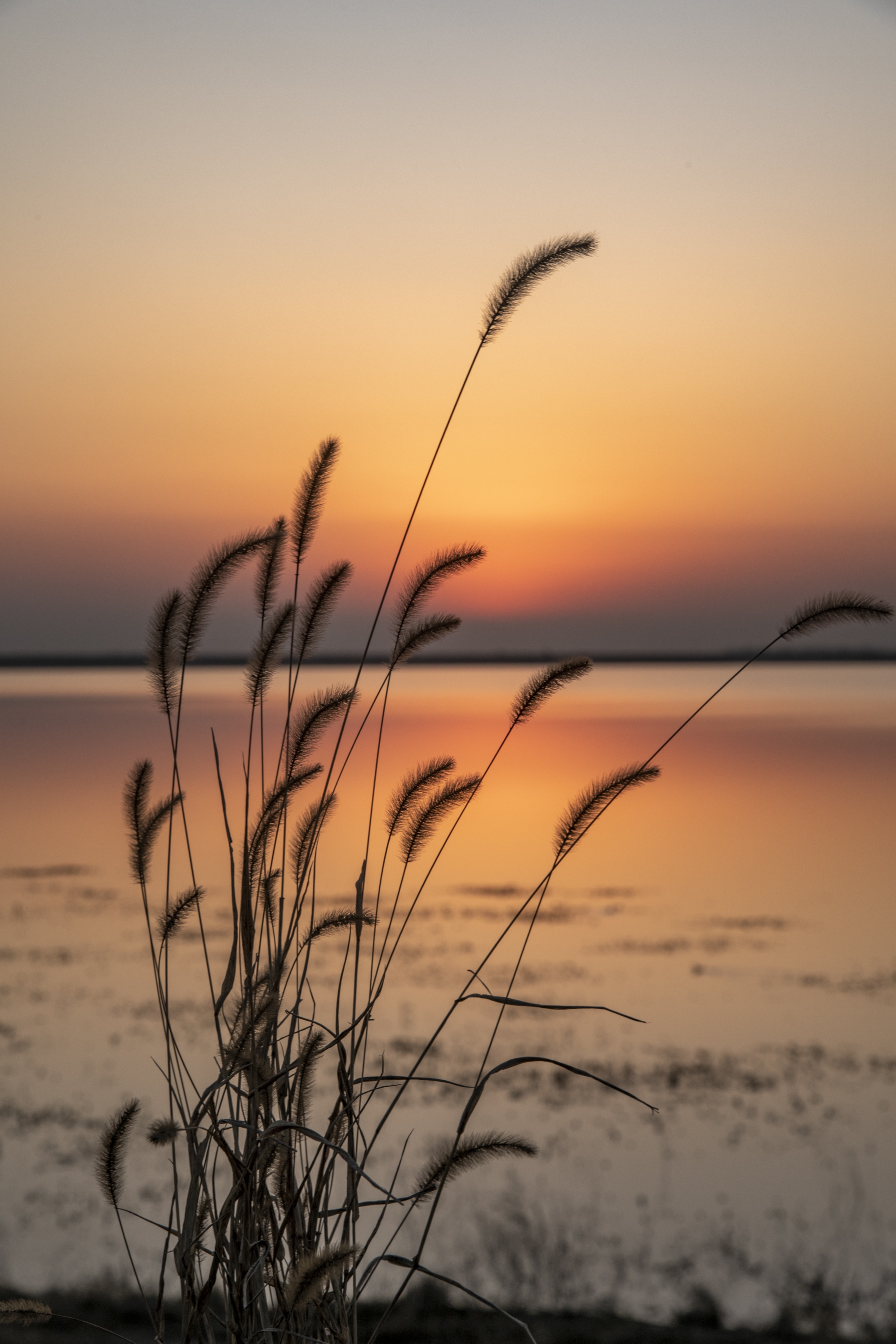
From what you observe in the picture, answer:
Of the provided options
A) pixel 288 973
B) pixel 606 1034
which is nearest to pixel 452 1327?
pixel 288 973

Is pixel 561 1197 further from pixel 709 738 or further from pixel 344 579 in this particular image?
pixel 709 738

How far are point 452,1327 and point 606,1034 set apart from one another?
296 centimetres

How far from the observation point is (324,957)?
7.25m

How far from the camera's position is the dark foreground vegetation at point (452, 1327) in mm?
3049

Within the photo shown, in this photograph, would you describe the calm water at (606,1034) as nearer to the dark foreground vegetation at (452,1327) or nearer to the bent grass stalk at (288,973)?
the dark foreground vegetation at (452,1327)

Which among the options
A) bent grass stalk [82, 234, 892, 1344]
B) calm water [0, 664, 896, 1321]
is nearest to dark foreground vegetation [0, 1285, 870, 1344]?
calm water [0, 664, 896, 1321]

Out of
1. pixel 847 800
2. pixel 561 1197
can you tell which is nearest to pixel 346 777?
A: pixel 847 800

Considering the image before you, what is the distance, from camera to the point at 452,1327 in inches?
124

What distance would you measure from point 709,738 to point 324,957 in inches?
774

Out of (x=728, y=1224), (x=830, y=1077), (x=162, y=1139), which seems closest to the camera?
(x=162, y=1139)

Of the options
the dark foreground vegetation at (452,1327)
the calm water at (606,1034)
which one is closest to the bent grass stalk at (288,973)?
the dark foreground vegetation at (452,1327)

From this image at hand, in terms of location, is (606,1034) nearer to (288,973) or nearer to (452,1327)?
(452,1327)

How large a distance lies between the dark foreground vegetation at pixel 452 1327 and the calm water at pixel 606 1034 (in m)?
0.13

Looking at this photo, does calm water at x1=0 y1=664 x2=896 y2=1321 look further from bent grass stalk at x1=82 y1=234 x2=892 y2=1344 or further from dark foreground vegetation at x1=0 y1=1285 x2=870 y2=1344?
bent grass stalk at x1=82 y1=234 x2=892 y2=1344
